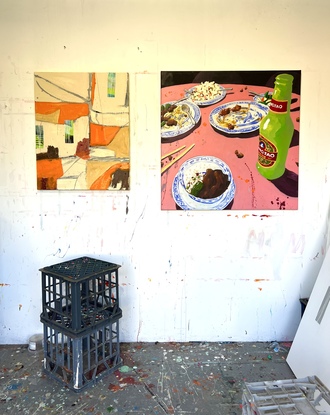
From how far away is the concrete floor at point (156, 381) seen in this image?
1.86m

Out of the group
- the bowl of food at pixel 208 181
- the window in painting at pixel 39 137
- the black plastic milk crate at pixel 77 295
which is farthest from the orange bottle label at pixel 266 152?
the window in painting at pixel 39 137

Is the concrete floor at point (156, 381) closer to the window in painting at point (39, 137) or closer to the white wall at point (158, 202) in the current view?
the white wall at point (158, 202)

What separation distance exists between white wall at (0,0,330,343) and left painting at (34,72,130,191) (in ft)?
0.21

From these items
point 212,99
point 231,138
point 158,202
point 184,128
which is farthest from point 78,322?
point 212,99

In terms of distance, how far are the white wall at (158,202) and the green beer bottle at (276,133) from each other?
0.39ft

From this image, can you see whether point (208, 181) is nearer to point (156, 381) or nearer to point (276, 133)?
point (276, 133)

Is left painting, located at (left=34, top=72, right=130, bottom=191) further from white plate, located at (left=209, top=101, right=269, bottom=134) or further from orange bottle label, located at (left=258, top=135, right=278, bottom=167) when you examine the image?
orange bottle label, located at (left=258, top=135, right=278, bottom=167)

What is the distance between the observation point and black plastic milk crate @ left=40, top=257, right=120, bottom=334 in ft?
6.50

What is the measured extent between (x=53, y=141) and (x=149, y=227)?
875mm

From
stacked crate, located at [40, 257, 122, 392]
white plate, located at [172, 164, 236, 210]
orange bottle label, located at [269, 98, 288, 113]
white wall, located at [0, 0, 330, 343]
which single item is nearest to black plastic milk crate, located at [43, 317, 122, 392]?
stacked crate, located at [40, 257, 122, 392]

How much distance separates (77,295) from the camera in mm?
1969

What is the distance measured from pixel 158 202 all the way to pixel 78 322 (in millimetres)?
929

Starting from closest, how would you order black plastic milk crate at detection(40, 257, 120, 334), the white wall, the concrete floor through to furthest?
the concrete floor → black plastic milk crate at detection(40, 257, 120, 334) → the white wall

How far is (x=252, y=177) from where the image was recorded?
238 cm
